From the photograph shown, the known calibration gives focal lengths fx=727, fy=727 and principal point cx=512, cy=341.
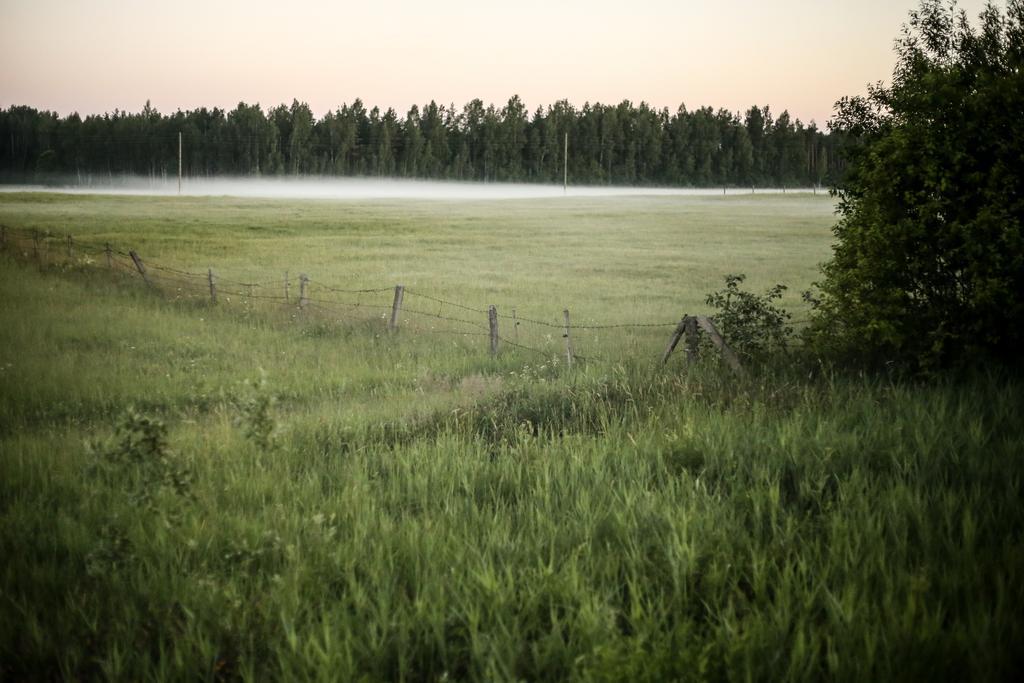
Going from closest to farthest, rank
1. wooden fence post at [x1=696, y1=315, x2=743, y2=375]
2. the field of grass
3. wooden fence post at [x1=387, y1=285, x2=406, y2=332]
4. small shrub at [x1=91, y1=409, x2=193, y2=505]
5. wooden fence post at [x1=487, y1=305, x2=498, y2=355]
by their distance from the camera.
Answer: the field of grass < small shrub at [x1=91, y1=409, x2=193, y2=505] < wooden fence post at [x1=696, y1=315, x2=743, y2=375] < wooden fence post at [x1=487, y1=305, x2=498, y2=355] < wooden fence post at [x1=387, y1=285, x2=406, y2=332]

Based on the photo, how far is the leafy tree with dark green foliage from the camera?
8.87 m

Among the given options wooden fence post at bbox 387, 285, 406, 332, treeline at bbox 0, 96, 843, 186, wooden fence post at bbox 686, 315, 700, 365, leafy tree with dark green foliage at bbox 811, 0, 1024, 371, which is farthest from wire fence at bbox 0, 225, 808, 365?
treeline at bbox 0, 96, 843, 186

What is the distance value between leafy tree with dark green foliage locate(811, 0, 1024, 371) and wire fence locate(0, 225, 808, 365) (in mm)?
3291

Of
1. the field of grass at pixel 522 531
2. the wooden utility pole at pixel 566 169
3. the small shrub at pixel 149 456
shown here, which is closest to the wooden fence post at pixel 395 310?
the field of grass at pixel 522 531

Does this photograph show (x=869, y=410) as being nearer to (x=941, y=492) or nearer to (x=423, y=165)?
(x=941, y=492)

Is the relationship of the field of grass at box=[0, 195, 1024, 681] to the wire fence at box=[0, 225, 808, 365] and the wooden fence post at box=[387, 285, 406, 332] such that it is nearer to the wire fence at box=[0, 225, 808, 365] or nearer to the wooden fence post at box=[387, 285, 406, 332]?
the wire fence at box=[0, 225, 808, 365]

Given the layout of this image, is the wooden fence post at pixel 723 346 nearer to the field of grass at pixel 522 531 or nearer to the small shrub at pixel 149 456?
the field of grass at pixel 522 531

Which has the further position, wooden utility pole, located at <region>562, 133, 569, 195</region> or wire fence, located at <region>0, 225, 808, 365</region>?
wooden utility pole, located at <region>562, 133, 569, 195</region>

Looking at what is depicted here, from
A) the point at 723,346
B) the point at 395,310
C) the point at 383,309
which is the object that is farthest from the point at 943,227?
the point at 383,309

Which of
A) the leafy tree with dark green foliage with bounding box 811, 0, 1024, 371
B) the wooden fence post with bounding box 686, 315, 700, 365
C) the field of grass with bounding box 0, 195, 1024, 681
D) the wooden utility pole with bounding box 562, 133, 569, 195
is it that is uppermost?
the wooden utility pole with bounding box 562, 133, 569, 195

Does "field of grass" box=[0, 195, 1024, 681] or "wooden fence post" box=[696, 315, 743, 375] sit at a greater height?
"wooden fence post" box=[696, 315, 743, 375]

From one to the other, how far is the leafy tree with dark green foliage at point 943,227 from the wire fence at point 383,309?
3291 mm

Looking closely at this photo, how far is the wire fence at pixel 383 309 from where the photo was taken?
17530 mm

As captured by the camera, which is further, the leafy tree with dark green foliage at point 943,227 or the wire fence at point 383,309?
the wire fence at point 383,309
